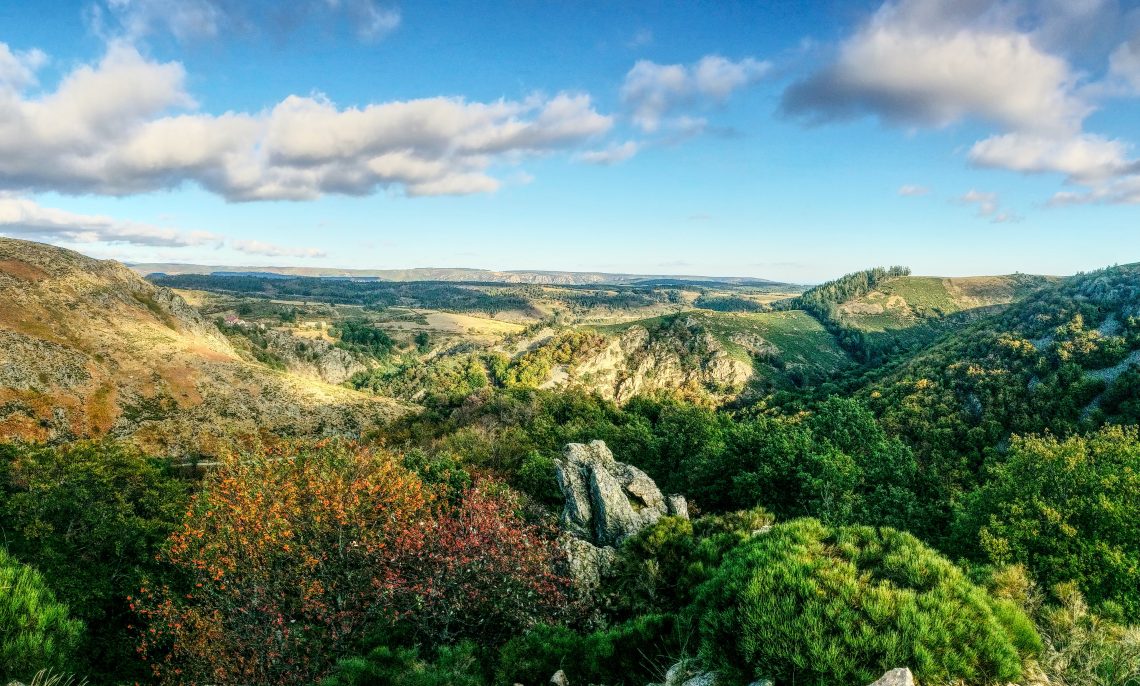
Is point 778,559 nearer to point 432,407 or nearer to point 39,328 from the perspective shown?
point 432,407

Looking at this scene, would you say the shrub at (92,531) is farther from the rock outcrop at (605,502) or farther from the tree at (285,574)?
the rock outcrop at (605,502)

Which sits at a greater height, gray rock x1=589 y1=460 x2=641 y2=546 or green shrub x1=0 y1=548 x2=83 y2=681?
green shrub x1=0 y1=548 x2=83 y2=681

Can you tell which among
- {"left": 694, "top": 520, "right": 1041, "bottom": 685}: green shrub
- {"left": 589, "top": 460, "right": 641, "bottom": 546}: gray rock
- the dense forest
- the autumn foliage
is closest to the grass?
the dense forest

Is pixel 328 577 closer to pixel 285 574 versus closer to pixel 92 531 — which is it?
pixel 285 574

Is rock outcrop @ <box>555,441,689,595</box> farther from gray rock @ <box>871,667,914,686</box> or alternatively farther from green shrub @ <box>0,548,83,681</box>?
green shrub @ <box>0,548,83,681</box>

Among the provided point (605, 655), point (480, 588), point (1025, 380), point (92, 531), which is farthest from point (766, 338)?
point (605, 655)

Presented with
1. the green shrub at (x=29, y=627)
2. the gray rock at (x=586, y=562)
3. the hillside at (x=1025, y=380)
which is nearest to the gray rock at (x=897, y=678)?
the gray rock at (x=586, y=562)
